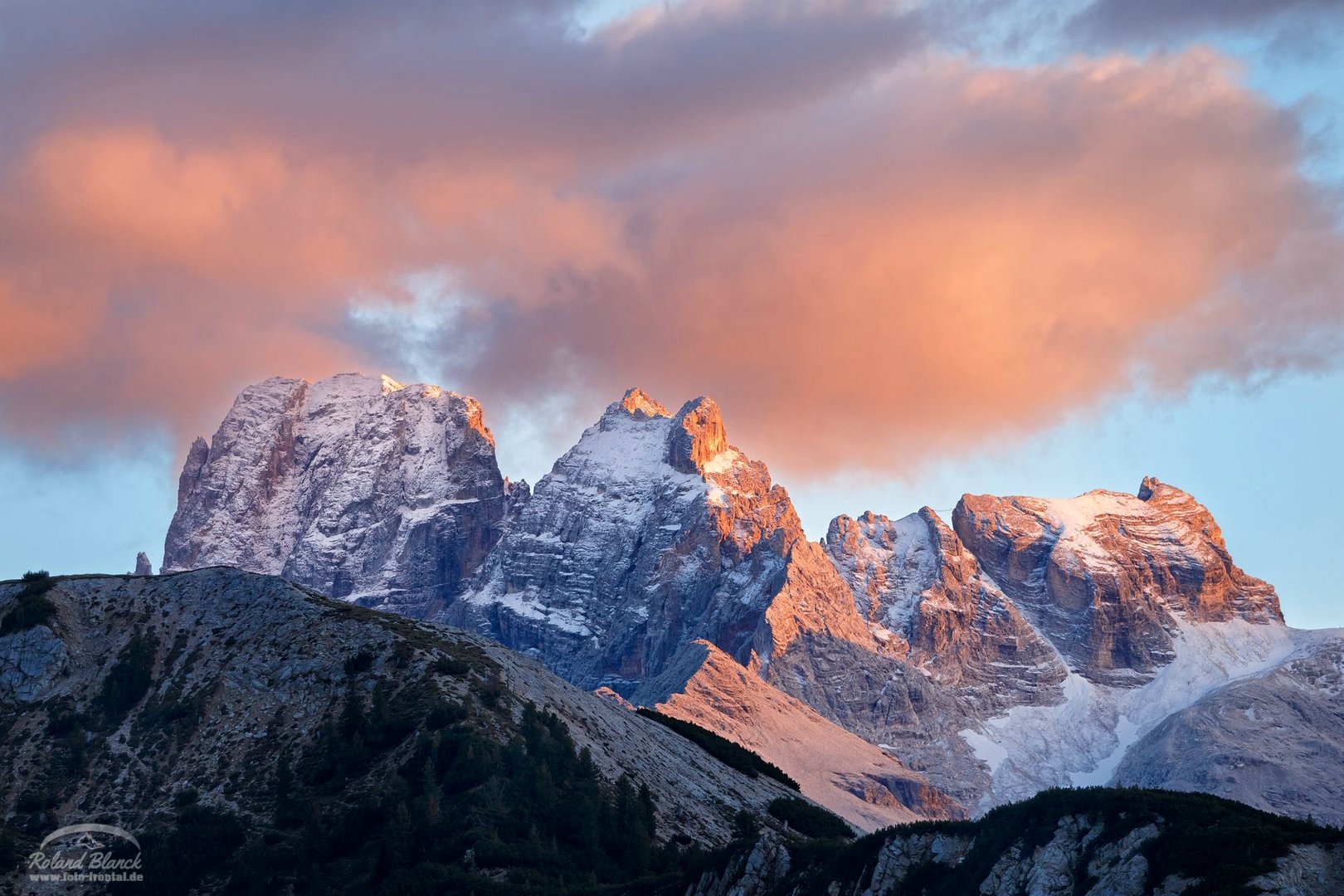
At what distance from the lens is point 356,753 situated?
17138cm

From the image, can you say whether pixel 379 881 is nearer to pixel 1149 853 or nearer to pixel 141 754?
pixel 141 754

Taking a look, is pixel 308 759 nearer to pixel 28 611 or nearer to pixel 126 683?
pixel 126 683

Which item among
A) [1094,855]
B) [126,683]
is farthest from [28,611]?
[1094,855]

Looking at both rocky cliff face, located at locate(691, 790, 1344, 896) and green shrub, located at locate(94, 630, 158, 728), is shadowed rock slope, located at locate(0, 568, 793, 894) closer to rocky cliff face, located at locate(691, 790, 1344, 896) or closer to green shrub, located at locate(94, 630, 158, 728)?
green shrub, located at locate(94, 630, 158, 728)

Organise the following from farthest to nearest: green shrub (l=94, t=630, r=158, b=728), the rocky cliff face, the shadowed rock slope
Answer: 1. green shrub (l=94, t=630, r=158, b=728)
2. the shadowed rock slope
3. the rocky cliff face

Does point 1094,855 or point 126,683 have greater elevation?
point 126,683

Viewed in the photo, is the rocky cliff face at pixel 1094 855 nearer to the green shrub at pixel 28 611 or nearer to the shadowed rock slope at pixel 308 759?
the shadowed rock slope at pixel 308 759

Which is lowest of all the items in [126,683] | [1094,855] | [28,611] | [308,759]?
[1094,855]

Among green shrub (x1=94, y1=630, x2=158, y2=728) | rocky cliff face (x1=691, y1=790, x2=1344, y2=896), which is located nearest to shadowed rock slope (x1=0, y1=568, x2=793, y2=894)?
green shrub (x1=94, y1=630, x2=158, y2=728)

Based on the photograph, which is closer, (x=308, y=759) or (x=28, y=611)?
(x=308, y=759)

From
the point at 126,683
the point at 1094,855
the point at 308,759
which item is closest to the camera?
the point at 1094,855

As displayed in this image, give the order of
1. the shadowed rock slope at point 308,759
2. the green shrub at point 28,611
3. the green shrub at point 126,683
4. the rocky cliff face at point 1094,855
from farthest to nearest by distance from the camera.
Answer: the green shrub at point 28,611, the green shrub at point 126,683, the shadowed rock slope at point 308,759, the rocky cliff face at point 1094,855

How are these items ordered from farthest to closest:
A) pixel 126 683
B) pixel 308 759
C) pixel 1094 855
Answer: pixel 126 683, pixel 308 759, pixel 1094 855

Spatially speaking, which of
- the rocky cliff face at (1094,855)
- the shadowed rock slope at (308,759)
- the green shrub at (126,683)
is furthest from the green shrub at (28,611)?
the rocky cliff face at (1094,855)
